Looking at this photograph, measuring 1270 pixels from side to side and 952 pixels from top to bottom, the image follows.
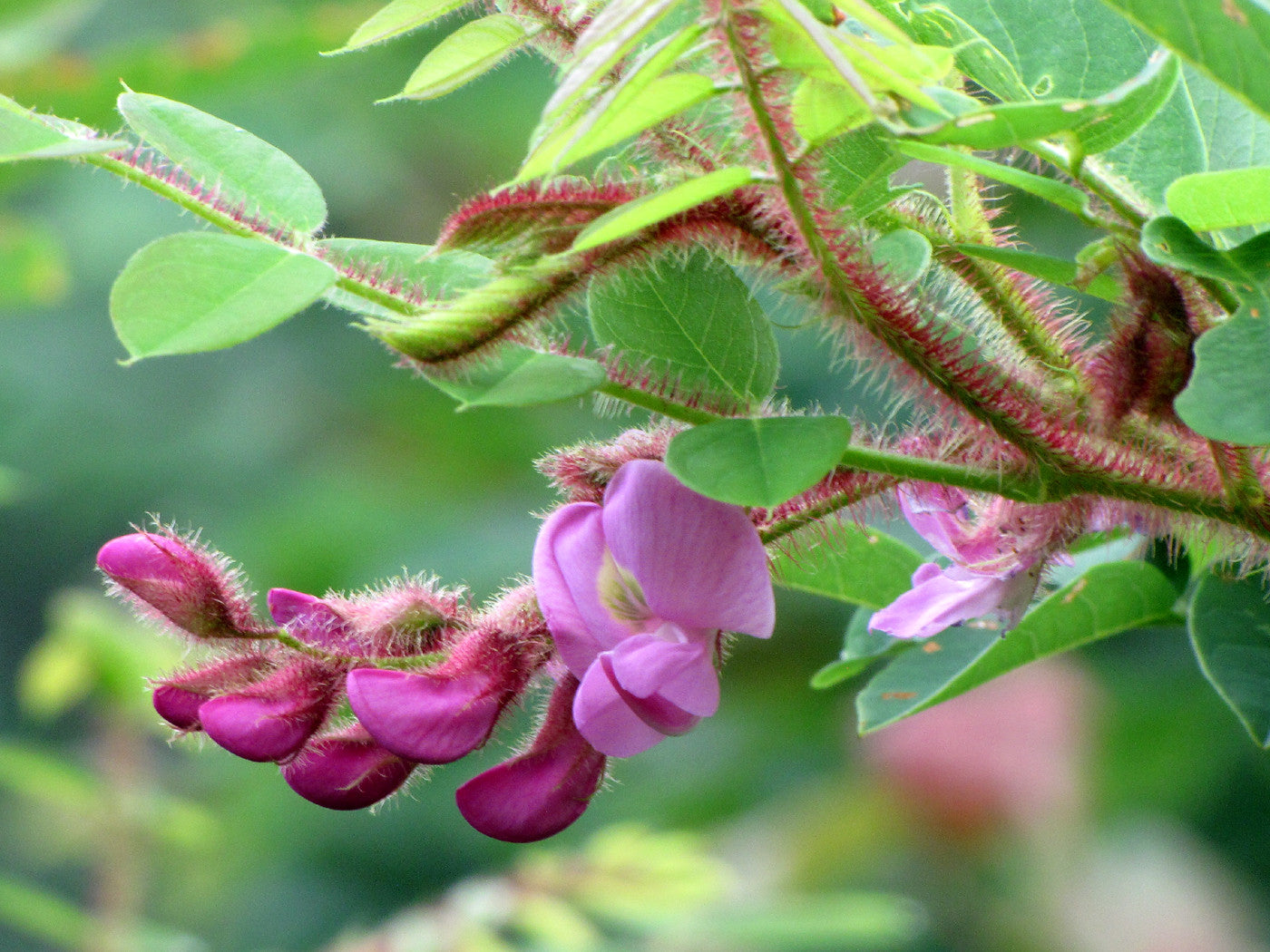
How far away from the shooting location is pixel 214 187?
36 cm

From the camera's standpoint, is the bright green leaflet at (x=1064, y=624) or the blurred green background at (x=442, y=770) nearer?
the bright green leaflet at (x=1064, y=624)

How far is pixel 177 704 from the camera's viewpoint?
13.8 inches

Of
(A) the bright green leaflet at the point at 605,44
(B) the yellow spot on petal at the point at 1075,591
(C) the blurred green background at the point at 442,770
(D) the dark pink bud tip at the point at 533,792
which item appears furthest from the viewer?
(C) the blurred green background at the point at 442,770

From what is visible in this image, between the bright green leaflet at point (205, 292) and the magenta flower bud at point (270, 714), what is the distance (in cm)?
10

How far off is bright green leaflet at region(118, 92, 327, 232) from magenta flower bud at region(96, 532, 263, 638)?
0.32 feet

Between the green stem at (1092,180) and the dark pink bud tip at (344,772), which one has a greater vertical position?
the green stem at (1092,180)

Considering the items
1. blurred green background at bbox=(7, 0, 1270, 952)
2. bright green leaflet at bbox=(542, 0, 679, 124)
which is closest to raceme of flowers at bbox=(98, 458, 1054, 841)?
bright green leaflet at bbox=(542, 0, 679, 124)

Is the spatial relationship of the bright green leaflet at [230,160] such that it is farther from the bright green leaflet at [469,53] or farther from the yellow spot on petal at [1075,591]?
the yellow spot on petal at [1075,591]

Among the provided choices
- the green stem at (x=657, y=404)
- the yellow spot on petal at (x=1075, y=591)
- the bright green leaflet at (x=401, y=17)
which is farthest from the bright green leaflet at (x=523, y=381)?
the yellow spot on petal at (x=1075, y=591)

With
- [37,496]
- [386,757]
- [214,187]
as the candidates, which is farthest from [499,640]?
[37,496]

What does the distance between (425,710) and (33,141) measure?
17cm

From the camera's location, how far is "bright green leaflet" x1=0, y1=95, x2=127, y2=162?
0.32m

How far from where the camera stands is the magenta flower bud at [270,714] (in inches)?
13.0

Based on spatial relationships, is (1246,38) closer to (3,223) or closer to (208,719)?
(208,719)
